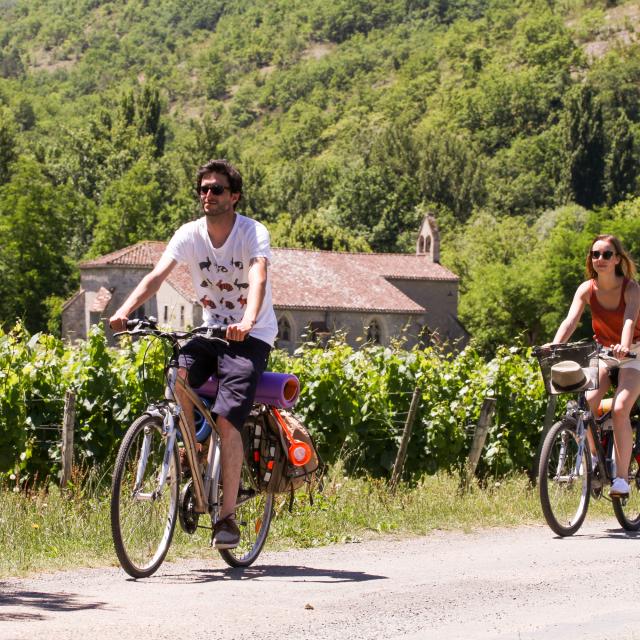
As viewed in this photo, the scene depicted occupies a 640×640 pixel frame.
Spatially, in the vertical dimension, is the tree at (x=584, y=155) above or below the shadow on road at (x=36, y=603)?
above

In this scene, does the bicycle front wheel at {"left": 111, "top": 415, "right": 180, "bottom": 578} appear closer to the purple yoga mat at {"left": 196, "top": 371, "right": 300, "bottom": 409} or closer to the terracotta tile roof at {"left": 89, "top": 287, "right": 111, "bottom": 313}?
the purple yoga mat at {"left": 196, "top": 371, "right": 300, "bottom": 409}

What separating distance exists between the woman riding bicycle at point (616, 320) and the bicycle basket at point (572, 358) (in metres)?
0.11

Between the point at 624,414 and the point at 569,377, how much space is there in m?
0.59

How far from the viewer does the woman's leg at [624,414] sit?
9328mm

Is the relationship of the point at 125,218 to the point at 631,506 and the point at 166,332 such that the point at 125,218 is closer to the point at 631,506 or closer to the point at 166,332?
the point at 631,506

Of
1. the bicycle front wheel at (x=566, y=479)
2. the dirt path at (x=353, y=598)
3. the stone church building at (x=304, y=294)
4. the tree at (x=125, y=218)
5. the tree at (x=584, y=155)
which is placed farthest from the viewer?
the tree at (x=584, y=155)

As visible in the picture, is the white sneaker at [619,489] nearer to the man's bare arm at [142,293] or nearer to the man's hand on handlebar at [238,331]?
the man's hand on handlebar at [238,331]

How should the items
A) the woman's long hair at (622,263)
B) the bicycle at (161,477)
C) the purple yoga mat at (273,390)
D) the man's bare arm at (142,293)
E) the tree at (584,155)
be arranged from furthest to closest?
the tree at (584,155)
the woman's long hair at (622,263)
the purple yoga mat at (273,390)
the man's bare arm at (142,293)
the bicycle at (161,477)

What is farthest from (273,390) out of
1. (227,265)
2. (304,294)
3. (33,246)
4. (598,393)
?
(33,246)

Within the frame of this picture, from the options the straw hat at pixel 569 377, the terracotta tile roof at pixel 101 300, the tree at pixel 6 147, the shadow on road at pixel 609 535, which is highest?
the tree at pixel 6 147

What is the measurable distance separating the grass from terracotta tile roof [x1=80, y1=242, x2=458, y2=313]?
61927 mm

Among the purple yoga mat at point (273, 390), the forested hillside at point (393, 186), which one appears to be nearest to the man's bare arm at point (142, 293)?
the purple yoga mat at point (273, 390)

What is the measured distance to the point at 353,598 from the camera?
20.1 feet

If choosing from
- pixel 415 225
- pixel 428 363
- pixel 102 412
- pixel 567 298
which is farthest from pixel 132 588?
pixel 415 225
